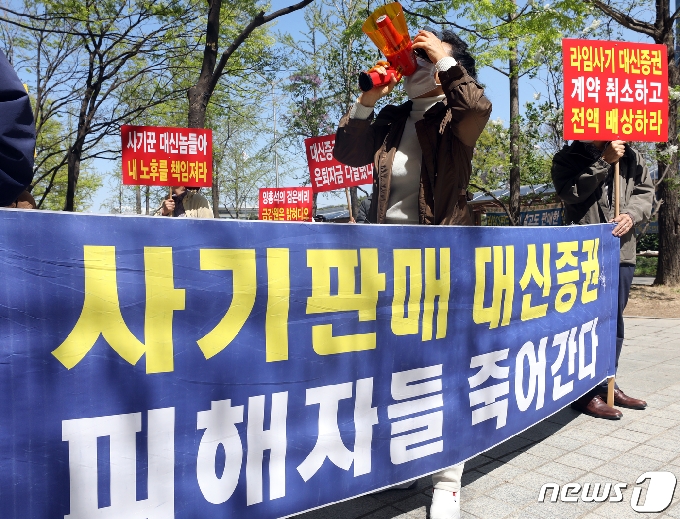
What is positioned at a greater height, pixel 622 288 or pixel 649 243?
pixel 622 288

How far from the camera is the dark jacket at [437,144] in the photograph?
2490mm

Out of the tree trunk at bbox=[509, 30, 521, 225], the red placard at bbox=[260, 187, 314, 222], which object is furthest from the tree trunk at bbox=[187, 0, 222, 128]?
the tree trunk at bbox=[509, 30, 521, 225]

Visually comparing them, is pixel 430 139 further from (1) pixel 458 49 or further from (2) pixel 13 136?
(2) pixel 13 136

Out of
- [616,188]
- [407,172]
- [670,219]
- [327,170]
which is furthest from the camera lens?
[670,219]

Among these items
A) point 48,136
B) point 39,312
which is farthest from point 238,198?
point 39,312

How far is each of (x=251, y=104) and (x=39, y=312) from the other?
15.5m

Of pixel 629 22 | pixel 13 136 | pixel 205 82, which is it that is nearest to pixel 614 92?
pixel 13 136

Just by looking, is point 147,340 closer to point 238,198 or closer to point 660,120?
point 660,120

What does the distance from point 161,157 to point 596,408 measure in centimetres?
587

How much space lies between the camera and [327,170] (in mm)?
9453

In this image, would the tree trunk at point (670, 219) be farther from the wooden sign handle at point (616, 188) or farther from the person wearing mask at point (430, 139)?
the person wearing mask at point (430, 139)

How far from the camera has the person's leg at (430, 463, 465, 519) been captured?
2.55m

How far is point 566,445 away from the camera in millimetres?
3559

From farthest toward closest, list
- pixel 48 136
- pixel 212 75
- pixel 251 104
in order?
pixel 48 136 < pixel 251 104 < pixel 212 75
